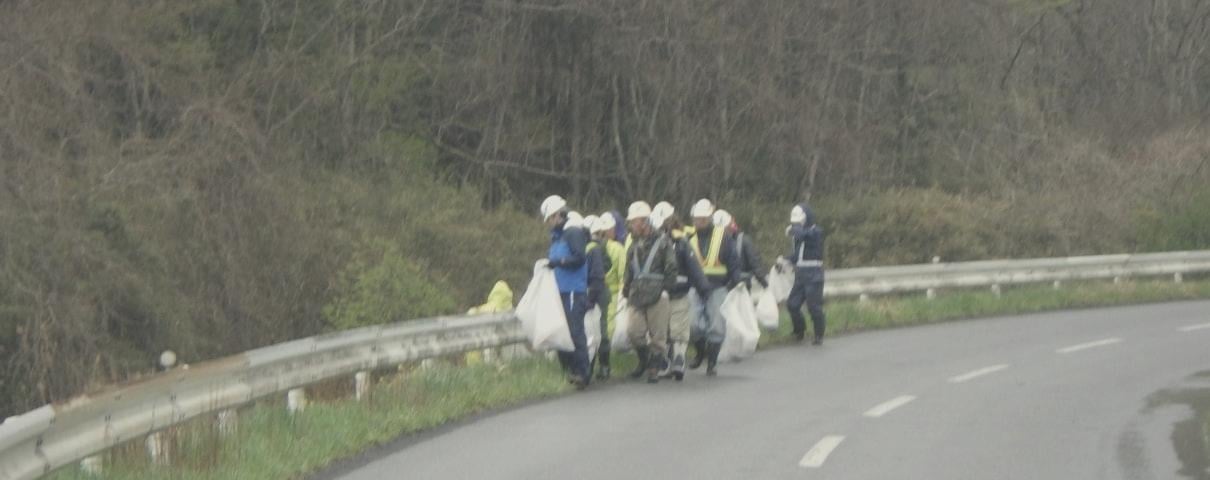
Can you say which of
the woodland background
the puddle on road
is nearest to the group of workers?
the puddle on road

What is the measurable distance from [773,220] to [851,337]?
15343 mm

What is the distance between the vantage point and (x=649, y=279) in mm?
16641

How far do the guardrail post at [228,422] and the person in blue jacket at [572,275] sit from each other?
4513 millimetres

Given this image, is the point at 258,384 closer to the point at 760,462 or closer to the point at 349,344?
the point at 349,344

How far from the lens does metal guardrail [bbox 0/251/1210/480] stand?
9070 mm

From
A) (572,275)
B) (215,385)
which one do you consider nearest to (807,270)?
(572,275)

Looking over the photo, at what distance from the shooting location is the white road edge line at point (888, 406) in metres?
14.2

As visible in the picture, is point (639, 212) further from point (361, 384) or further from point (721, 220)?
point (361, 384)

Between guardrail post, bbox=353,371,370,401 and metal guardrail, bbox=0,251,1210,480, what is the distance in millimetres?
73

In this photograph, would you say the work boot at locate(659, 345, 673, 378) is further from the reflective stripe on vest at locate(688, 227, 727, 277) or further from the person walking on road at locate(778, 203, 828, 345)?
the person walking on road at locate(778, 203, 828, 345)

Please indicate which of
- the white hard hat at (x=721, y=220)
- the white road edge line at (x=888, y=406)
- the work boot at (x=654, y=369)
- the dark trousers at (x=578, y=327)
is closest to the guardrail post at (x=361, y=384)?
the dark trousers at (x=578, y=327)

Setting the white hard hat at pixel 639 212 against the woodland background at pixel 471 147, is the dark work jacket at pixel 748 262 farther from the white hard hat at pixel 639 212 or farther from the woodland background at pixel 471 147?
the woodland background at pixel 471 147

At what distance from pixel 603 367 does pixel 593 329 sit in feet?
1.68

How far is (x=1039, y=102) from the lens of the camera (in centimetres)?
4800
